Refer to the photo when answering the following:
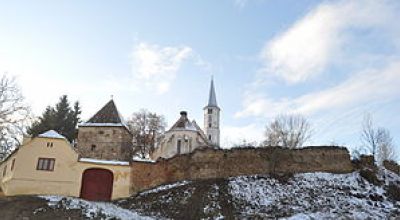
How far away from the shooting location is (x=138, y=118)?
134 ft

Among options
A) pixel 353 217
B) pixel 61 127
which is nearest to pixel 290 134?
pixel 353 217

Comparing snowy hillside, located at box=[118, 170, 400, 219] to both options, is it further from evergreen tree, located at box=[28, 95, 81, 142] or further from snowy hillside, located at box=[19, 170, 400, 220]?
evergreen tree, located at box=[28, 95, 81, 142]

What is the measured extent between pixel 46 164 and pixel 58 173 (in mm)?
969

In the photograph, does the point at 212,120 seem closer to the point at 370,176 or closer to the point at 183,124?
the point at 183,124

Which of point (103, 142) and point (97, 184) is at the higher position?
point (103, 142)

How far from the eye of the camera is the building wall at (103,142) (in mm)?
30641

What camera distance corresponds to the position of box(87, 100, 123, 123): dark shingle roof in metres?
31.5

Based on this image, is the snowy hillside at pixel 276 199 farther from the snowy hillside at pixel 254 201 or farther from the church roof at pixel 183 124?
the church roof at pixel 183 124

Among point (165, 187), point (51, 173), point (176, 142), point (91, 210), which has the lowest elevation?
point (91, 210)

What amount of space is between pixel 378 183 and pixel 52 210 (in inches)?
730

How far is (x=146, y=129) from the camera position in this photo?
40406mm

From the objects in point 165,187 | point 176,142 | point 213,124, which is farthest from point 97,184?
point 213,124

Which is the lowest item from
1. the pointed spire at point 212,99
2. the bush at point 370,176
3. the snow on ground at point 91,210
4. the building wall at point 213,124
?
the snow on ground at point 91,210

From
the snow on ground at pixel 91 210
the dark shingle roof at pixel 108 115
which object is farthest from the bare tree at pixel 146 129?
the snow on ground at pixel 91 210
